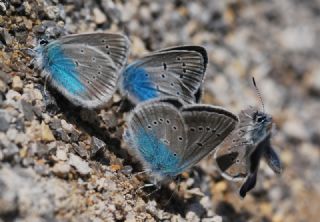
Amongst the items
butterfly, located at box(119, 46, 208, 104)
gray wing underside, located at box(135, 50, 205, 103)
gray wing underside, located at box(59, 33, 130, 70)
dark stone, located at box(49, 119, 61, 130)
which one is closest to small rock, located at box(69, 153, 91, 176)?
dark stone, located at box(49, 119, 61, 130)

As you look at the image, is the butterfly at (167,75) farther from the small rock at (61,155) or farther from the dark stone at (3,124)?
the dark stone at (3,124)

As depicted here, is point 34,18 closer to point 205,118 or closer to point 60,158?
point 60,158

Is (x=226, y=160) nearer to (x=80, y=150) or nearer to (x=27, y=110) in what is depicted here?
(x=80, y=150)

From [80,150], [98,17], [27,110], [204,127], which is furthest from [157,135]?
[98,17]

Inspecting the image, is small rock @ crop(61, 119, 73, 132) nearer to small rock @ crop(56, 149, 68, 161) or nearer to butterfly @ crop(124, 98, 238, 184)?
small rock @ crop(56, 149, 68, 161)

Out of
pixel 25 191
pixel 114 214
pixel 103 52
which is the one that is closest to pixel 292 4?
pixel 103 52
